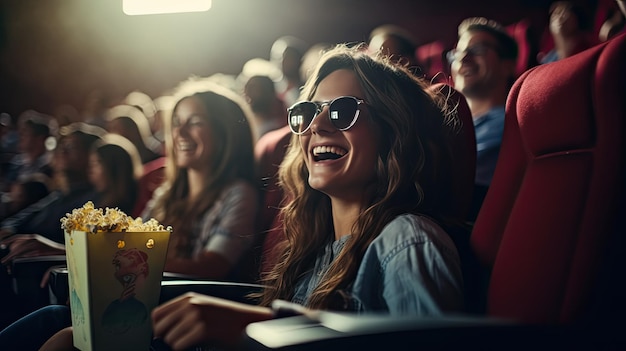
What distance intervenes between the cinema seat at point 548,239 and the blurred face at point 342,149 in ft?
0.86

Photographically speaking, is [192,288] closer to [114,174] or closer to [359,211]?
[359,211]

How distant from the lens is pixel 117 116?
3090 mm

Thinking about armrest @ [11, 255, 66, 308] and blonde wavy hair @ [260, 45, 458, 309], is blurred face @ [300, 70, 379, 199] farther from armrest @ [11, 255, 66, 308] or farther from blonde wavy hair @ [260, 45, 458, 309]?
armrest @ [11, 255, 66, 308]

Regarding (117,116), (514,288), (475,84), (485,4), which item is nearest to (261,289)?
(514,288)

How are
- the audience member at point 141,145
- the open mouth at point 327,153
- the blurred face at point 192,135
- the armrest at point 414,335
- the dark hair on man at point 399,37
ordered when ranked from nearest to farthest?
the armrest at point 414,335 → the open mouth at point 327,153 → the dark hair on man at point 399,37 → the blurred face at point 192,135 → the audience member at point 141,145

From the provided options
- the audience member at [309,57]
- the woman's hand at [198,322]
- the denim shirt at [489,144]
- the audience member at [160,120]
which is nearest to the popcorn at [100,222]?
the woman's hand at [198,322]

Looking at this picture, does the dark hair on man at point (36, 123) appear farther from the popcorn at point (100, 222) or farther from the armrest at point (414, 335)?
the armrest at point (414, 335)

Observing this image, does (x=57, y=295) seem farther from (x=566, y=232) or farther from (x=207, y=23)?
(x=207, y=23)

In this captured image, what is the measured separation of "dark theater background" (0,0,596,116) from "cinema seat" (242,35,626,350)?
814 mm

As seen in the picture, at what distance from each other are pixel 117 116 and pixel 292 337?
98.0 inches

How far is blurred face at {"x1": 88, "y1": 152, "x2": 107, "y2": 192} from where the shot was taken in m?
2.57

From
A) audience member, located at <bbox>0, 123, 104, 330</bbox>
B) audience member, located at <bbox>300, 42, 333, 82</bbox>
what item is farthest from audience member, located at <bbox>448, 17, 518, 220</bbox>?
audience member, located at <bbox>0, 123, 104, 330</bbox>

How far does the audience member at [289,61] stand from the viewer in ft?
7.80

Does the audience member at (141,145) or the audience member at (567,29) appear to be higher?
the audience member at (567,29)
